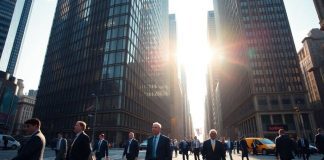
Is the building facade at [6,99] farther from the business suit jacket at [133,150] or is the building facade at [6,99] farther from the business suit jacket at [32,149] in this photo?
the business suit jacket at [32,149]

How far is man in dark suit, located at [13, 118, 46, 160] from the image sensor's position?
4188 mm

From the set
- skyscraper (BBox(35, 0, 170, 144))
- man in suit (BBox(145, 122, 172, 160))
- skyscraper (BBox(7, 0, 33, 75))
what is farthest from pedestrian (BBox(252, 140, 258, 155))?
skyscraper (BBox(7, 0, 33, 75))

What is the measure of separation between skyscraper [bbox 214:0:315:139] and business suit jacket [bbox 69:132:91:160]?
67887mm

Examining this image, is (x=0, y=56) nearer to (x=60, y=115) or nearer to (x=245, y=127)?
(x=60, y=115)

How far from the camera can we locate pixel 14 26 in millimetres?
93812

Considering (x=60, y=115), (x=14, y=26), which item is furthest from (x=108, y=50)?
(x=14, y=26)

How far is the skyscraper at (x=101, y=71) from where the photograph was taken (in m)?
51.5

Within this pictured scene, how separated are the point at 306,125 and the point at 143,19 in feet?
193

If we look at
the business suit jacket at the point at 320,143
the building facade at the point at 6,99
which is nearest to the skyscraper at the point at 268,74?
the business suit jacket at the point at 320,143

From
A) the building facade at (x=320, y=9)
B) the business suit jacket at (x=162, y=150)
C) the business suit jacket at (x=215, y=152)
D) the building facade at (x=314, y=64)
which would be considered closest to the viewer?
the business suit jacket at (x=162, y=150)

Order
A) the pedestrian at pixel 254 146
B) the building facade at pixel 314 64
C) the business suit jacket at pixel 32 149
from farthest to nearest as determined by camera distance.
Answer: the building facade at pixel 314 64 < the pedestrian at pixel 254 146 < the business suit jacket at pixel 32 149

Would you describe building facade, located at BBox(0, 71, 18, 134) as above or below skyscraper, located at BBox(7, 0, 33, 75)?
below

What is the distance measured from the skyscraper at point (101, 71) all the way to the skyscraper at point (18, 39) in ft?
334

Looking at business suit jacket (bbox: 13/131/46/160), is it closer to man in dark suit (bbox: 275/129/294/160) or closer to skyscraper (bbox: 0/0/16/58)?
man in dark suit (bbox: 275/129/294/160)
